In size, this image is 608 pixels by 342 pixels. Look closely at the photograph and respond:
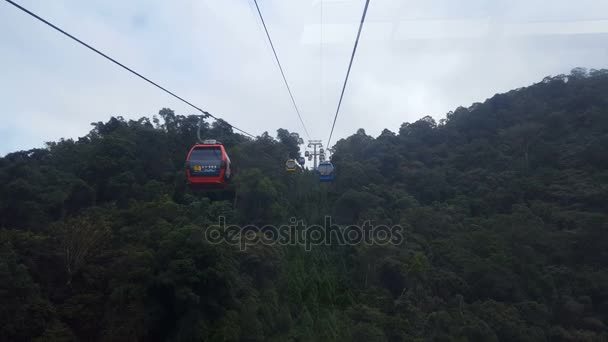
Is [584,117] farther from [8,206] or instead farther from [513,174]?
[8,206]

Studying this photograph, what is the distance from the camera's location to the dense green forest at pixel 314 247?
13.2m

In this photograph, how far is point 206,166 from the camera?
1095cm

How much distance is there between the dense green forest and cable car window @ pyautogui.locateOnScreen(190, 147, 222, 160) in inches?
128

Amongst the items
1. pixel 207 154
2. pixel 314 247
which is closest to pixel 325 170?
pixel 314 247

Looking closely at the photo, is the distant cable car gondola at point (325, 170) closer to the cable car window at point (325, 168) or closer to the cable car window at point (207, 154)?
Answer: the cable car window at point (325, 168)

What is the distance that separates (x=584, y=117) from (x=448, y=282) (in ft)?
55.7

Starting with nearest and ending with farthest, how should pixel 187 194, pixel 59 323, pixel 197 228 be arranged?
pixel 59 323
pixel 197 228
pixel 187 194

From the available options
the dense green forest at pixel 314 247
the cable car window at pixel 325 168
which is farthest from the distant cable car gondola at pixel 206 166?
the cable car window at pixel 325 168

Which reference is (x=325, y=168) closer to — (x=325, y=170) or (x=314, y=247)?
(x=325, y=170)

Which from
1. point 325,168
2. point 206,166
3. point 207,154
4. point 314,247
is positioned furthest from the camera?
point 325,168

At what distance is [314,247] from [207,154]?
11.1 meters

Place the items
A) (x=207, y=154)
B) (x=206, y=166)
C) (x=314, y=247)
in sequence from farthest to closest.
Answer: (x=314, y=247)
(x=207, y=154)
(x=206, y=166)

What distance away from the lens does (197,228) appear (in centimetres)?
1386

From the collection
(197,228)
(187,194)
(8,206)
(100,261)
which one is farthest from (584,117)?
(8,206)
